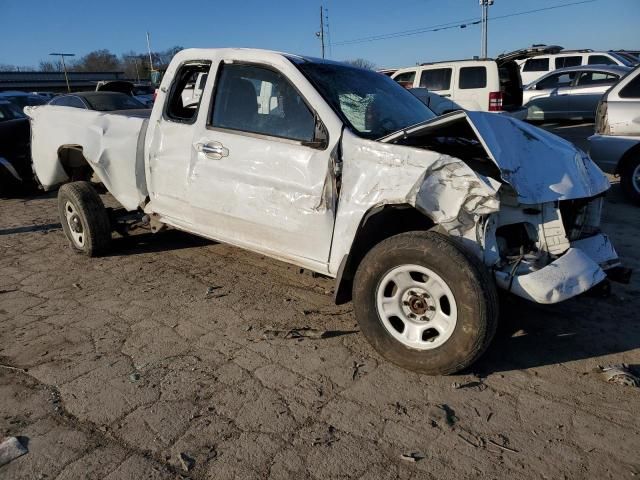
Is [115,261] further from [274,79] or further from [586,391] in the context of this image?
[586,391]

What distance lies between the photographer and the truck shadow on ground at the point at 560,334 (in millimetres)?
3133

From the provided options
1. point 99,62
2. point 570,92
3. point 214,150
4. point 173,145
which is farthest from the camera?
point 99,62

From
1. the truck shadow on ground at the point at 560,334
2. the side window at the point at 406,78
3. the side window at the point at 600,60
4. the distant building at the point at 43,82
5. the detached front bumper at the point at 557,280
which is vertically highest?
the distant building at the point at 43,82

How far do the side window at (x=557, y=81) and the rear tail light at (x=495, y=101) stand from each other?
3.93 metres

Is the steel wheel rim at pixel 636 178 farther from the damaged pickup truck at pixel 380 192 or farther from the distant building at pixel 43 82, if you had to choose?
the distant building at pixel 43 82

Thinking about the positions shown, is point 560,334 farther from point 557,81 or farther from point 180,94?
point 557,81

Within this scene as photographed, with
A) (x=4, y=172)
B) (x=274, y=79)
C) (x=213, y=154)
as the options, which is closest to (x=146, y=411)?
(x=213, y=154)

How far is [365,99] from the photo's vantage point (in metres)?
3.81

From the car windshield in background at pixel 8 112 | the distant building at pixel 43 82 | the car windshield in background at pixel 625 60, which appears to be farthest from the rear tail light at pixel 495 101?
the distant building at pixel 43 82

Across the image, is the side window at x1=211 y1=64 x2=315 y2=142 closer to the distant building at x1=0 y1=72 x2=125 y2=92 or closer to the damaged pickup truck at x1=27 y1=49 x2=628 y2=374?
the damaged pickup truck at x1=27 y1=49 x2=628 y2=374

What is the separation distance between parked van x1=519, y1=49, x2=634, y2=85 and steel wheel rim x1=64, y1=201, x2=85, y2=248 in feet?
45.9

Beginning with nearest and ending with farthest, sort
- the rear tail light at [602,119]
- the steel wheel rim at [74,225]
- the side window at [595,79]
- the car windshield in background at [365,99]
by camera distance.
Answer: the car windshield in background at [365,99], the steel wheel rim at [74,225], the rear tail light at [602,119], the side window at [595,79]

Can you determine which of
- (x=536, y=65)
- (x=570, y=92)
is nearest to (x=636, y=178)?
(x=570, y=92)

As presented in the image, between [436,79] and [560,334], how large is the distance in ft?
34.2
